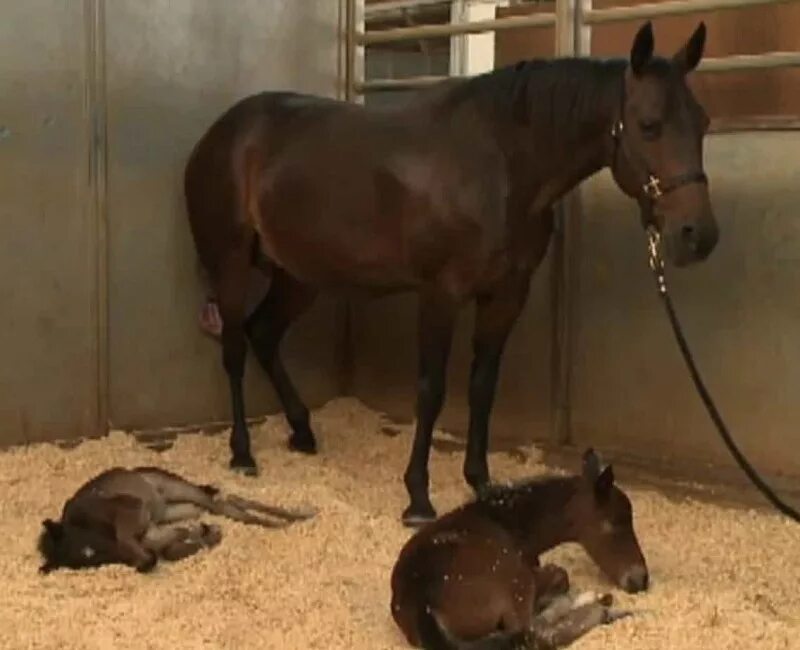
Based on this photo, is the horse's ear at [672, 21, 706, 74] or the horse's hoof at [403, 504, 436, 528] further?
the horse's hoof at [403, 504, 436, 528]

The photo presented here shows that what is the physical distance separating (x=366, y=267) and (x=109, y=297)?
99 centimetres

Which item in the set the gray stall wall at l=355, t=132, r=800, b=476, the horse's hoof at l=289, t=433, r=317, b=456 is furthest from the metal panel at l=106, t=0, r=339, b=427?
the gray stall wall at l=355, t=132, r=800, b=476

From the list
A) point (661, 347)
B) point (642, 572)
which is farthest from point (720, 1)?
point (642, 572)

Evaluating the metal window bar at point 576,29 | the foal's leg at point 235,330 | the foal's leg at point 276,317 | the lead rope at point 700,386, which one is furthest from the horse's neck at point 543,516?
the foal's leg at point 276,317

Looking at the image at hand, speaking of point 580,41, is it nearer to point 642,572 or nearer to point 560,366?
point 560,366

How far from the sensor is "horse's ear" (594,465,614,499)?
108 inches

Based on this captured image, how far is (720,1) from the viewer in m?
3.53

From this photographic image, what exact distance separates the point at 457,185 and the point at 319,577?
1.09 meters

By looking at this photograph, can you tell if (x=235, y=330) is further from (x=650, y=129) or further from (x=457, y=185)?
(x=650, y=129)

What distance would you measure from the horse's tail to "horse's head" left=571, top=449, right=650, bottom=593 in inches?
18.3

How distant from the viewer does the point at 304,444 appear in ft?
14.0

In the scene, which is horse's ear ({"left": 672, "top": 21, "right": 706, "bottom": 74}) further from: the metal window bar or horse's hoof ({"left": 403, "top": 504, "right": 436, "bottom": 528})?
horse's hoof ({"left": 403, "top": 504, "right": 436, "bottom": 528})

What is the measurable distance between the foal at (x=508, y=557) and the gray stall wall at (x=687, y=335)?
980 mm

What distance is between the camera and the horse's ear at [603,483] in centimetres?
274
